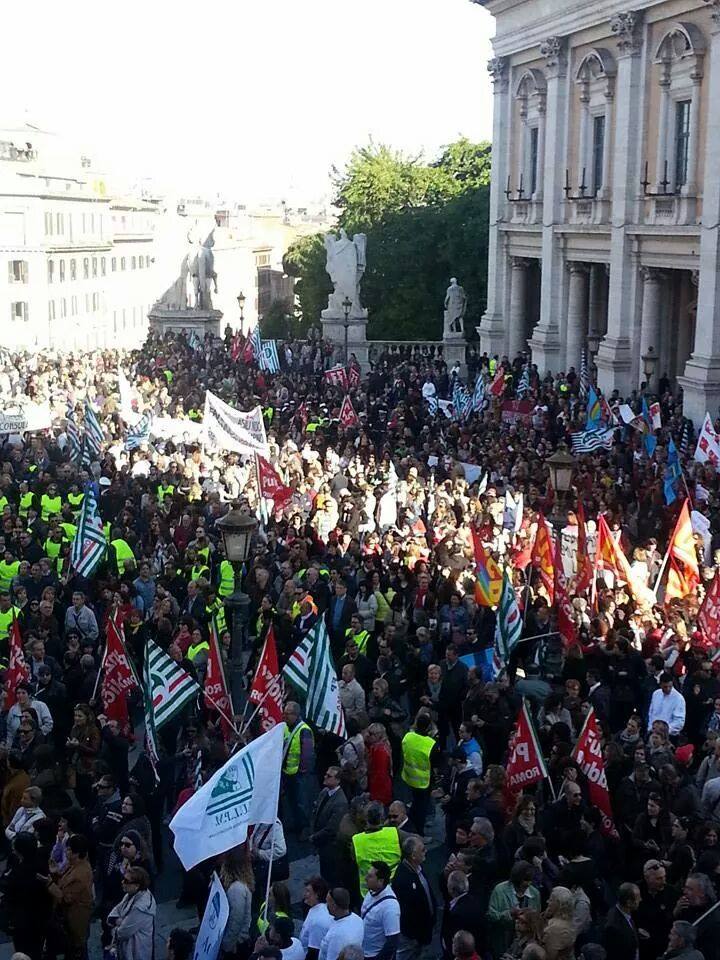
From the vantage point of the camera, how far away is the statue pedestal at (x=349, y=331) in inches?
1923

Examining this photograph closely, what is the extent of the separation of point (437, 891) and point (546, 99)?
3529 cm

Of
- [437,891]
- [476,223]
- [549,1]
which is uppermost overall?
[549,1]

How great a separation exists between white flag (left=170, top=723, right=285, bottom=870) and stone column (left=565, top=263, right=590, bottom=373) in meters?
34.0

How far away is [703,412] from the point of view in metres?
32.6

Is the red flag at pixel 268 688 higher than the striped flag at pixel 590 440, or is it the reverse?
the striped flag at pixel 590 440

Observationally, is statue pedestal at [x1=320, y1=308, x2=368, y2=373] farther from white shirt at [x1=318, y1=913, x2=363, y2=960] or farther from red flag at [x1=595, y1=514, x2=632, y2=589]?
white shirt at [x1=318, y1=913, x2=363, y2=960]

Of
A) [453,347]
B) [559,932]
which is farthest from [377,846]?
[453,347]

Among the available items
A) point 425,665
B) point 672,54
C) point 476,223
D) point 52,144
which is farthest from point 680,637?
point 52,144

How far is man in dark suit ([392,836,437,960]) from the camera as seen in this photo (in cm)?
1054

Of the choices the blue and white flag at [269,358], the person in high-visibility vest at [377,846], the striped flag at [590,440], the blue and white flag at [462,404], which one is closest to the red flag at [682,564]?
the person in high-visibility vest at [377,846]

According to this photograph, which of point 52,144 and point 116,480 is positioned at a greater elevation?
point 52,144

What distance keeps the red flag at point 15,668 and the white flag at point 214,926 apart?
15.6 feet

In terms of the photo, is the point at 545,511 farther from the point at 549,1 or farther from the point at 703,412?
the point at 549,1

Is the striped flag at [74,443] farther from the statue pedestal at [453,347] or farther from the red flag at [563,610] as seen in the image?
the statue pedestal at [453,347]
